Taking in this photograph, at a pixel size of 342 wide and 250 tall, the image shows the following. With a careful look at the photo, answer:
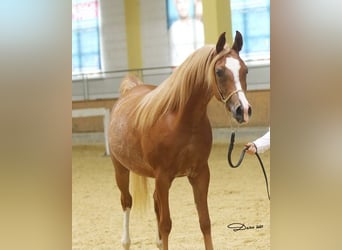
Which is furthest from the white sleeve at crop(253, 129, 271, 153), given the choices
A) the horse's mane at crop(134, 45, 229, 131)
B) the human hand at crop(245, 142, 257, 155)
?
the horse's mane at crop(134, 45, 229, 131)

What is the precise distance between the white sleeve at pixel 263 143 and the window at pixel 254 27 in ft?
0.39

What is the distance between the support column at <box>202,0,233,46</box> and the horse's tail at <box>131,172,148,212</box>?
0.93ft

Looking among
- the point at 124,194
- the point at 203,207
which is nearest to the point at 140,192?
the point at 124,194

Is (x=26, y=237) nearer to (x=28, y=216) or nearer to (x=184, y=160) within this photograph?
(x=28, y=216)

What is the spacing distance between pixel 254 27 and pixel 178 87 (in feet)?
0.50

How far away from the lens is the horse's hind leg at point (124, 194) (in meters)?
0.85

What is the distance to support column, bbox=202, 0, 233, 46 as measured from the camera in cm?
69

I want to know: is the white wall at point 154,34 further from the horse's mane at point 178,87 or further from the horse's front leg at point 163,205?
the horse's front leg at point 163,205

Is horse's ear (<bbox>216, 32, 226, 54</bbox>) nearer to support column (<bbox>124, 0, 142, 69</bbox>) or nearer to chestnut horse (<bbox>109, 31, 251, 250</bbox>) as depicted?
chestnut horse (<bbox>109, 31, 251, 250</bbox>)

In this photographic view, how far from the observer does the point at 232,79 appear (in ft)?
2.18

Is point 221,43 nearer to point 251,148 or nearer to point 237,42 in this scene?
point 237,42

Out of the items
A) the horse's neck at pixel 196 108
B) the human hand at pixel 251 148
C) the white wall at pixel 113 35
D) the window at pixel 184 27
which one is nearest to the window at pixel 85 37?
the white wall at pixel 113 35

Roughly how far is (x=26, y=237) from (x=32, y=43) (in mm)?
282

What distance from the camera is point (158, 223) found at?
31.3 inches
